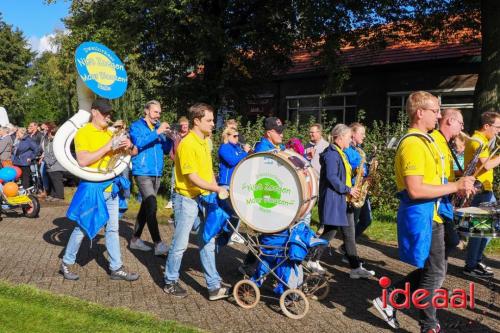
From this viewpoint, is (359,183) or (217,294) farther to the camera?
(359,183)

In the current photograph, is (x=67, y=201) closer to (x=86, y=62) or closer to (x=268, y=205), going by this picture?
(x=86, y=62)

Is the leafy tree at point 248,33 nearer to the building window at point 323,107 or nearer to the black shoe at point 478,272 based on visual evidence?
the building window at point 323,107

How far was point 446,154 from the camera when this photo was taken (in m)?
4.32

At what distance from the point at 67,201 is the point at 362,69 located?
13078mm

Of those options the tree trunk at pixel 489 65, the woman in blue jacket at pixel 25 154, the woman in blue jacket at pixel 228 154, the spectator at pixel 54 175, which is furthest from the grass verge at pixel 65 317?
the tree trunk at pixel 489 65

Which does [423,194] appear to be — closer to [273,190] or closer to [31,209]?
[273,190]

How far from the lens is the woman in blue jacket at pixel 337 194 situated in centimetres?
602

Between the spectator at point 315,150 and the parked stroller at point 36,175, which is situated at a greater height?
the spectator at point 315,150

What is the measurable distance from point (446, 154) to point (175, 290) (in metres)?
3.02

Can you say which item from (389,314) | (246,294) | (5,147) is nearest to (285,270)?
(246,294)

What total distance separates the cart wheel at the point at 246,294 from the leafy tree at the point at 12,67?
52960mm

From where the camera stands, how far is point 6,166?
1061 cm

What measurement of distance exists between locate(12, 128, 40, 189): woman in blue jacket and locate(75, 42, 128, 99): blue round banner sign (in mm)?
7830

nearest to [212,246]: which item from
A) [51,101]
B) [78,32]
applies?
[78,32]
